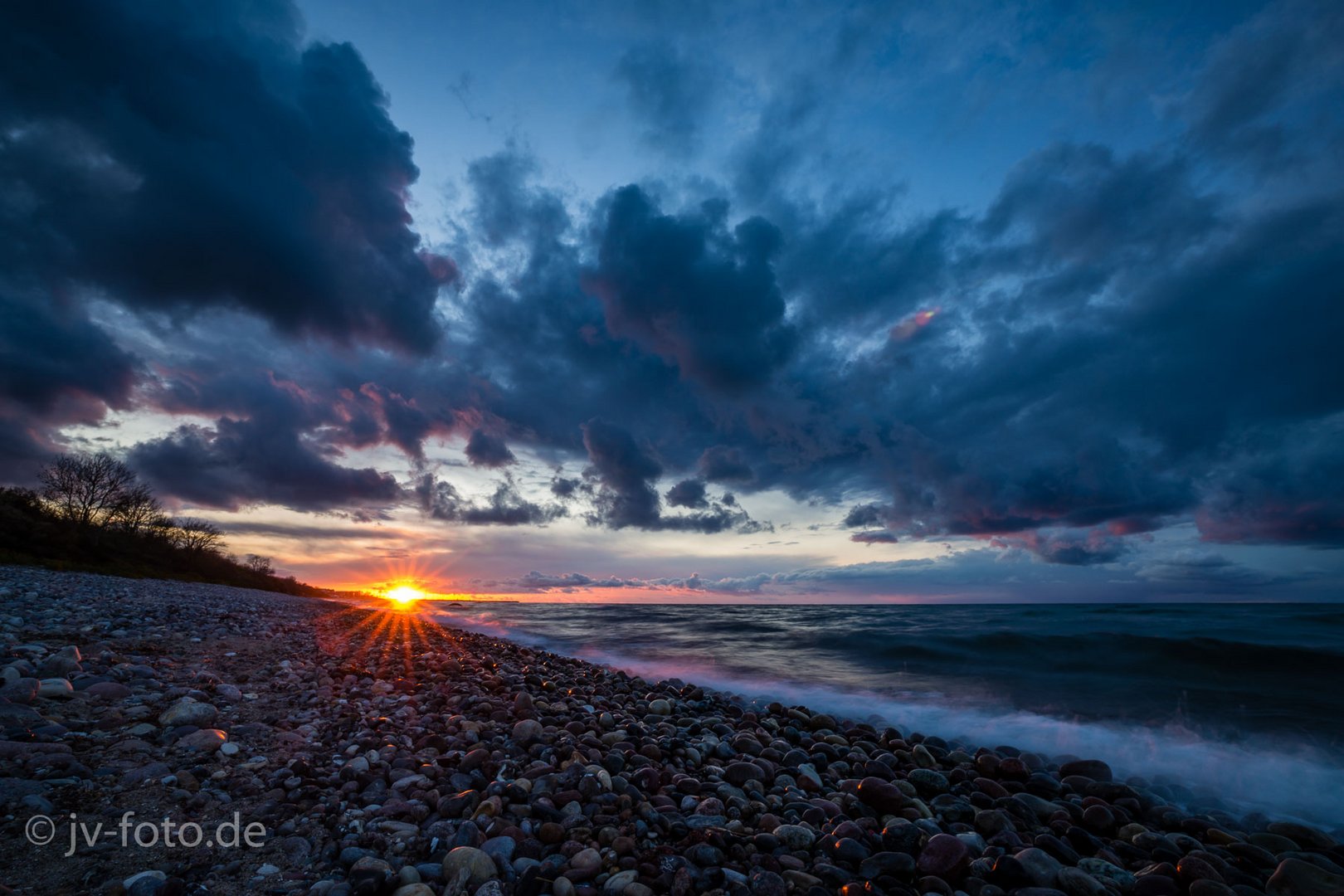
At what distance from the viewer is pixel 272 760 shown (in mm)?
4188

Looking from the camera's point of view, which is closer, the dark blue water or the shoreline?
the shoreline

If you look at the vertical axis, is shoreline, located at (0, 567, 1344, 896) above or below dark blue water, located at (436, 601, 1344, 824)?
above

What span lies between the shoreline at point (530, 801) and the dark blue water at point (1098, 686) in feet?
5.96

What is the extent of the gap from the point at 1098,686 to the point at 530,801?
43.6 feet

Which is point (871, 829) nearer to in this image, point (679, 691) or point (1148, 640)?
point (679, 691)

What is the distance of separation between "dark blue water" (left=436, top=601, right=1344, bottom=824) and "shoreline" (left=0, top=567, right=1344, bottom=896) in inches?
71.6

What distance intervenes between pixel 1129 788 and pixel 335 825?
296 inches

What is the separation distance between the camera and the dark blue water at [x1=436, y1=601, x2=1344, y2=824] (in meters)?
7.14

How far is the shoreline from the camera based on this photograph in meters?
3.01

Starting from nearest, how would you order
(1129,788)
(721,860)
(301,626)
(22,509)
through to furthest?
(721,860), (1129,788), (301,626), (22,509)

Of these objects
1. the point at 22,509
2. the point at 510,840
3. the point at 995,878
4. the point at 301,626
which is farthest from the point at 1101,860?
the point at 22,509

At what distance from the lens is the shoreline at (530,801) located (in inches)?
118

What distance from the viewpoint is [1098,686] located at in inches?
448

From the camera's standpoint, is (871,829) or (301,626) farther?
(301,626)
